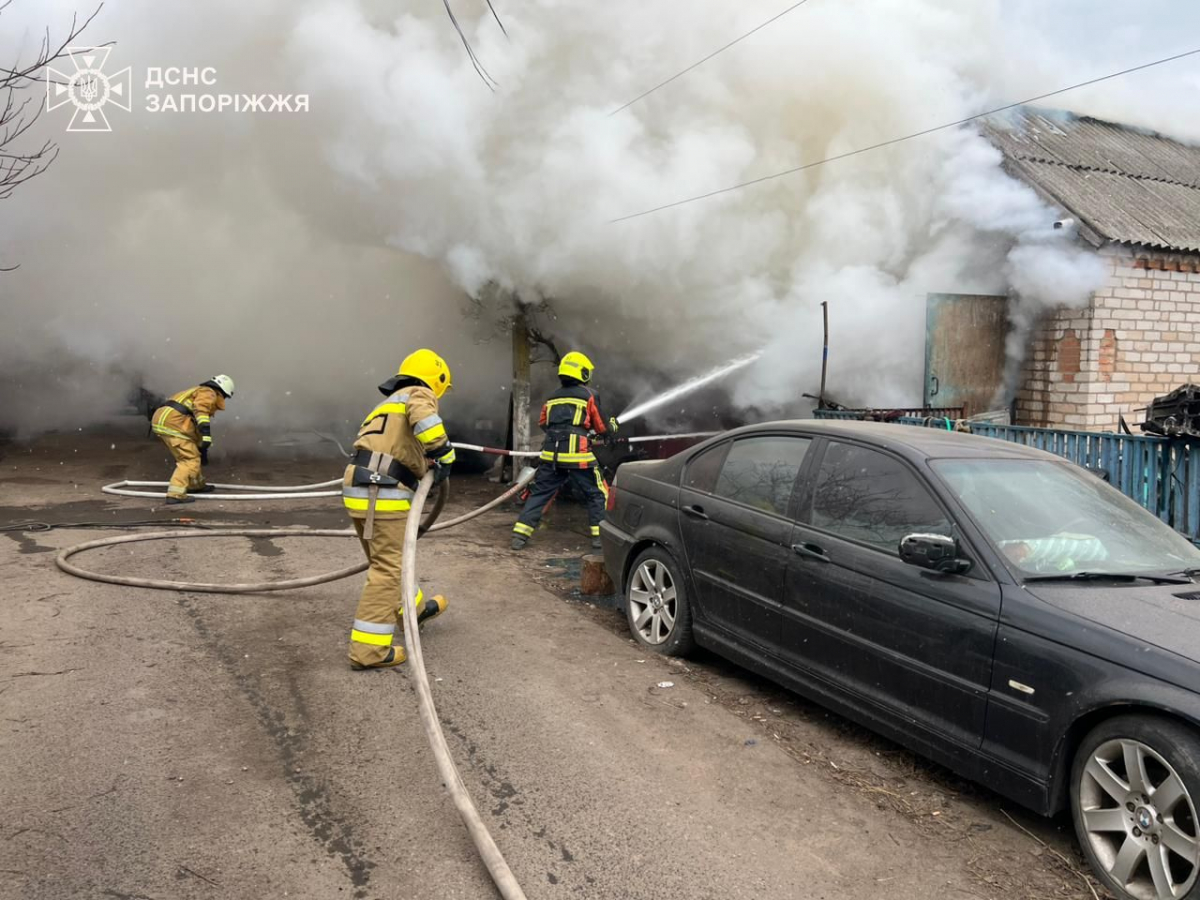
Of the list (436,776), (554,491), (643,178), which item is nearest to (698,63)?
(643,178)

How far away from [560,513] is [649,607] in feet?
14.9

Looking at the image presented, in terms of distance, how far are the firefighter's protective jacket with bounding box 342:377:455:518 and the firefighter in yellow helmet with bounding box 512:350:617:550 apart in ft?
9.97

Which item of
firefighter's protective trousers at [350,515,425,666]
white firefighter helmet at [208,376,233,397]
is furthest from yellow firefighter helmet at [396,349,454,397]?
white firefighter helmet at [208,376,233,397]

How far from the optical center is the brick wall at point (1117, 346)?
8.98 metres

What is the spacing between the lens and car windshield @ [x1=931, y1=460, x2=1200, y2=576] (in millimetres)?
3457

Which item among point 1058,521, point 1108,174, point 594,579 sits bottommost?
point 594,579

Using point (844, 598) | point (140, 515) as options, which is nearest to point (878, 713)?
point (844, 598)

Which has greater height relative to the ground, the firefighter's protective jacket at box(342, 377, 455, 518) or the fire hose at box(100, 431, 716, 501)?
the firefighter's protective jacket at box(342, 377, 455, 518)

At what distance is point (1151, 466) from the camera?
621cm

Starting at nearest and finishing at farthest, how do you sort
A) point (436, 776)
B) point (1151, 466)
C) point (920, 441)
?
point (436, 776), point (920, 441), point (1151, 466)

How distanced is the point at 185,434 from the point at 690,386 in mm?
5750

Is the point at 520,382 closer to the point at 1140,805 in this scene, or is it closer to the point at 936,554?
the point at 936,554

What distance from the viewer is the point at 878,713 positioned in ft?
11.9

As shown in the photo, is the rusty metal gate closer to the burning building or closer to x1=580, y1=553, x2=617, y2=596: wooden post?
the burning building
